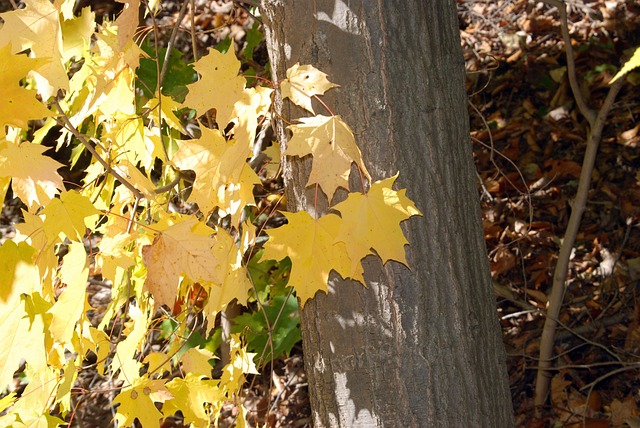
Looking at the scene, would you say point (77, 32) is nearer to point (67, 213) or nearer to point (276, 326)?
point (67, 213)

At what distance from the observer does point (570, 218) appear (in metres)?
2.44

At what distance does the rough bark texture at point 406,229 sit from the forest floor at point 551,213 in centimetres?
93

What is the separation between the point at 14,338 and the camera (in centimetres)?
146

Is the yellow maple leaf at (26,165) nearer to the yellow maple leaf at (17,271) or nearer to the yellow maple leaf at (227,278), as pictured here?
the yellow maple leaf at (17,271)

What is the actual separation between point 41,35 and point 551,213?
2.61m

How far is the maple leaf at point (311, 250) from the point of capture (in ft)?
4.17

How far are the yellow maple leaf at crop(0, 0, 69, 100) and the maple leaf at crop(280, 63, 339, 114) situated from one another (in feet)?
1.40

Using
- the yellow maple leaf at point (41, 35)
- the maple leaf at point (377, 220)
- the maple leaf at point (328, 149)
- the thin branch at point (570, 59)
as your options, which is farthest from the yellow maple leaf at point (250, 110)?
the thin branch at point (570, 59)

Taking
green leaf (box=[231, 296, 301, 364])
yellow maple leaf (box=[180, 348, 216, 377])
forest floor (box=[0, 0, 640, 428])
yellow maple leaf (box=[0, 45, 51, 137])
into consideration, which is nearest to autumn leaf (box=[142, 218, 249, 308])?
yellow maple leaf (box=[0, 45, 51, 137])

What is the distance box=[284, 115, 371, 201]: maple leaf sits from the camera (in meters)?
1.20

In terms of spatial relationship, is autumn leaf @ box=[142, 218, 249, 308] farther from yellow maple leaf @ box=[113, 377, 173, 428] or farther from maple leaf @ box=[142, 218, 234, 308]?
yellow maple leaf @ box=[113, 377, 173, 428]

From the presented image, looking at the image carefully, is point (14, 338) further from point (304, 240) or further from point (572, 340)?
point (572, 340)

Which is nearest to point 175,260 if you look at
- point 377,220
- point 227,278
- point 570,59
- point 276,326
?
point 227,278

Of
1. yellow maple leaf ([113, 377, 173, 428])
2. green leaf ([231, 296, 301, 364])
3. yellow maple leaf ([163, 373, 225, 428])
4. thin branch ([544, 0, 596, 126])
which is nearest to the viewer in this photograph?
yellow maple leaf ([113, 377, 173, 428])
